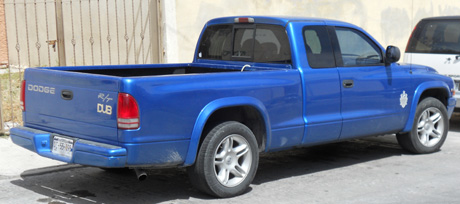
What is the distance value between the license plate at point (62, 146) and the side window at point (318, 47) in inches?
102

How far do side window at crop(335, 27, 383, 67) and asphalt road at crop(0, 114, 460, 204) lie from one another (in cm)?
123

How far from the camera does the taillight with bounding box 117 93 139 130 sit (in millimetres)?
5051

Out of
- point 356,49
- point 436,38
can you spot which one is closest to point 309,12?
point 436,38

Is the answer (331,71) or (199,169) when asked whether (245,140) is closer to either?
(199,169)

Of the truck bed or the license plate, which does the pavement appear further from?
the license plate

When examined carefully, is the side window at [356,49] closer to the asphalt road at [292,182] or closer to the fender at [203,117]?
the asphalt road at [292,182]

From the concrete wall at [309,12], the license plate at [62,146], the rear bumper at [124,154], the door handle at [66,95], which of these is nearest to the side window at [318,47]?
the rear bumper at [124,154]

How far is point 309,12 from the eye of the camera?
13.8m

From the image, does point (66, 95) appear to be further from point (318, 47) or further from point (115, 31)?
point (115, 31)

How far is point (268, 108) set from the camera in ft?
19.8

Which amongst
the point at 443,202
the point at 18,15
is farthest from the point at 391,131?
the point at 18,15

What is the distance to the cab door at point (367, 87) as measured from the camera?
6840 millimetres

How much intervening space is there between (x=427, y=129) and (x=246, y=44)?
2758 mm

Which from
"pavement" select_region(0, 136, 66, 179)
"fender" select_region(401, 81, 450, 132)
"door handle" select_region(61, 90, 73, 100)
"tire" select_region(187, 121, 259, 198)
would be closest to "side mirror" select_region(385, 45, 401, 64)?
"fender" select_region(401, 81, 450, 132)
